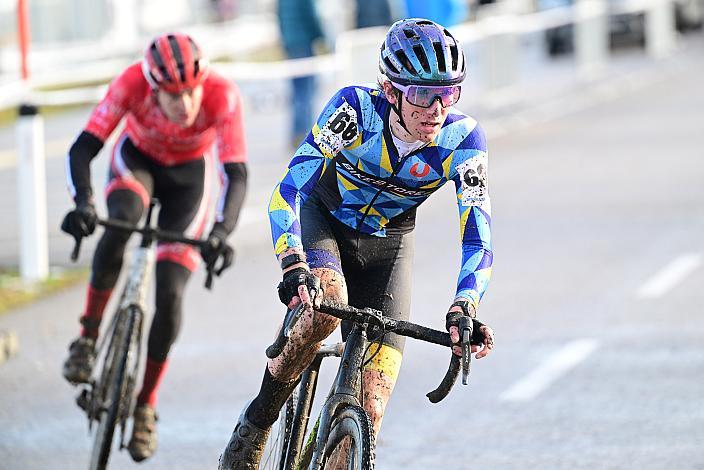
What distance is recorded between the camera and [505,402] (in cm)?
852

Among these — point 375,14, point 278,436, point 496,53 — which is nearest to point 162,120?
point 278,436

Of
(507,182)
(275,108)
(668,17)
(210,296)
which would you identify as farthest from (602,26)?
(210,296)

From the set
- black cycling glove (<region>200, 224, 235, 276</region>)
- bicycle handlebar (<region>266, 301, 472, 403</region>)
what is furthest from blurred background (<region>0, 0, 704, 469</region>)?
bicycle handlebar (<region>266, 301, 472, 403</region>)

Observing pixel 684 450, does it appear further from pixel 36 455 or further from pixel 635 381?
pixel 36 455

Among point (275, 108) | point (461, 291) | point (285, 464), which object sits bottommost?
point (275, 108)

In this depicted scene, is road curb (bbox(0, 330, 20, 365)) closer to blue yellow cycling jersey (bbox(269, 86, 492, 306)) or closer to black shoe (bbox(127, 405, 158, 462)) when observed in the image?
black shoe (bbox(127, 405, 158, 462))

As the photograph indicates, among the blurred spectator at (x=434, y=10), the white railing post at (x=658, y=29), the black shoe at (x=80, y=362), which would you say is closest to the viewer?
the black shoe at (x=80, y=362)

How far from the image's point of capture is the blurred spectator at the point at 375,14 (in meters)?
19.2

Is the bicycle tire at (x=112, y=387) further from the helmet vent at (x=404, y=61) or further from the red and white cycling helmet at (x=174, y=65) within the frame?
the helmet vent at (x=404, y=61)

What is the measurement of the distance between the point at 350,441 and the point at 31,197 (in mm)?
7094

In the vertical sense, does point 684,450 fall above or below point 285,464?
below

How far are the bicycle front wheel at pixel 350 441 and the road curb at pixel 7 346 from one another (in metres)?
4.82

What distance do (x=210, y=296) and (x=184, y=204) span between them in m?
3.61

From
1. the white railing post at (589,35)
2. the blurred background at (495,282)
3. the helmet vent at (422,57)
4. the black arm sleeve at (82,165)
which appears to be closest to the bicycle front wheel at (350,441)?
the helmet vent at (422,57)
